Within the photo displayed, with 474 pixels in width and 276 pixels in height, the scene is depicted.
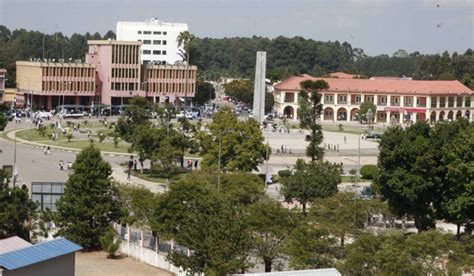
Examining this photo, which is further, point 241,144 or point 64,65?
point 64,65

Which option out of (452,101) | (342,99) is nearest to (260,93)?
(342,99)

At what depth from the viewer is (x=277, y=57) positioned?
134250 millimetres

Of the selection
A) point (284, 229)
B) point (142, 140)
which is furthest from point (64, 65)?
point (284, 229)

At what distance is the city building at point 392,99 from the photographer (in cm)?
8238

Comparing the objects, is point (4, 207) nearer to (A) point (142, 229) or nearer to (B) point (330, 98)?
(A) point (142, 229)

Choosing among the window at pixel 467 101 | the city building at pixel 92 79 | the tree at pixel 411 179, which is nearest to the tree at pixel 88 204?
the tree at pixel 411 179

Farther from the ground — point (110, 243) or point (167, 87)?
point (167, 87)

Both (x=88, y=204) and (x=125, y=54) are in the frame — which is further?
(x=125, y=54)

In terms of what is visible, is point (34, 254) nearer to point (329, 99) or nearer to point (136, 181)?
point (136, 181)

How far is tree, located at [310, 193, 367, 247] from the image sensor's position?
26188 mm

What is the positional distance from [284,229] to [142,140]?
65.1ft

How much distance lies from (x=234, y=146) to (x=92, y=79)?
129 feet

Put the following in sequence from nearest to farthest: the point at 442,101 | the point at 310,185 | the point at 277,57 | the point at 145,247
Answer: the point at 145,247
the point at 310,185
the point at 442,101
the point at 277,57

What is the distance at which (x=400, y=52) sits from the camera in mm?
174250
